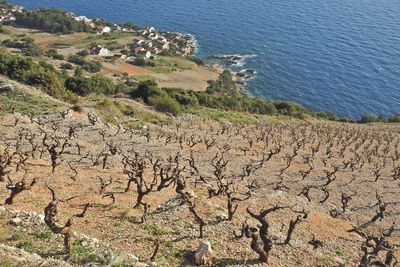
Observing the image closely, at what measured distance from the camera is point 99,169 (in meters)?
33.4

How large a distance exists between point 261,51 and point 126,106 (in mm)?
100241

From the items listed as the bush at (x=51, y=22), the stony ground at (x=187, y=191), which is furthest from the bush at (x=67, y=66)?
the stony ground at (x=187, y=191)

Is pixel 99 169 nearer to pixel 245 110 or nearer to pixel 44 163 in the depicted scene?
pixel 44 163

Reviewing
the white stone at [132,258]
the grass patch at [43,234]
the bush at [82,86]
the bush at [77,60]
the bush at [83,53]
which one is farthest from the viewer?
the bush at [83,53]

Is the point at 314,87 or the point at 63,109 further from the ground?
the point at 63,109

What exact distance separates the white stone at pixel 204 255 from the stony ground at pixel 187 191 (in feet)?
1.49

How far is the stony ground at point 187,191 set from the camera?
20250 mm

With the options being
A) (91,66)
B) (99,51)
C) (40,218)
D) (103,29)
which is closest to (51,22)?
(103,29)

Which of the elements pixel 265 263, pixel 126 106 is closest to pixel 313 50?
pixel 126 106

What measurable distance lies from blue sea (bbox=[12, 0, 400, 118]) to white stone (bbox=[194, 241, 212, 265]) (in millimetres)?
106693

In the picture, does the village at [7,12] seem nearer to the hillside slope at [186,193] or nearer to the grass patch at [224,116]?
the grass patch at [224,116]

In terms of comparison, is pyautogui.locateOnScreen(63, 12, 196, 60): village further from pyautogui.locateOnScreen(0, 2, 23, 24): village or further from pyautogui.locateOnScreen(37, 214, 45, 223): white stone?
pyautogui.locateOnScreen(37, 214, 45, 223): white stone

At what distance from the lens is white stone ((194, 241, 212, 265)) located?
63.7 feet

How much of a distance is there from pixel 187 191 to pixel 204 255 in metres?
8.34
